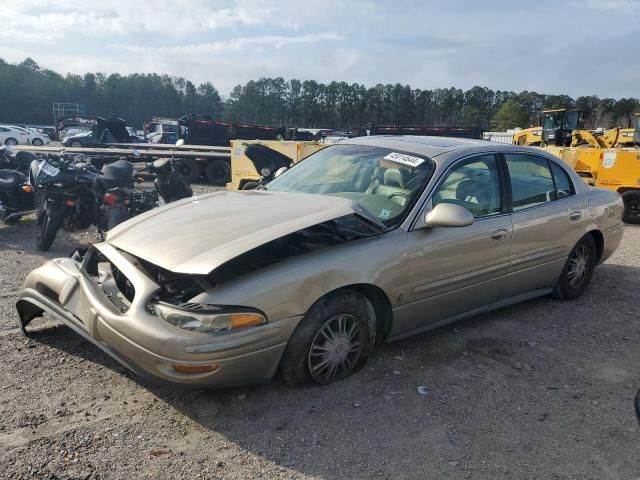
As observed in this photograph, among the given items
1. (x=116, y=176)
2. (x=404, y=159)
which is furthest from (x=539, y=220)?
(x=116, y=176)

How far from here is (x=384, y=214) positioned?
11.5ft

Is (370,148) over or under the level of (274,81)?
under

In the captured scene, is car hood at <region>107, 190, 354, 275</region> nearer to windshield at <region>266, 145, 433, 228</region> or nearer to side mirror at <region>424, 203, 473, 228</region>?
windshield at <region>266, 145, 433, 228</region>

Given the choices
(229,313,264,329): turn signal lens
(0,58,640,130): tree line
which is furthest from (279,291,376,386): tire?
(0,58,640,130): tree line

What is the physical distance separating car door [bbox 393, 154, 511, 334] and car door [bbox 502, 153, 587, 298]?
16 centimetres

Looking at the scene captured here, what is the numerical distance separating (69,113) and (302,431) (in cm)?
6523

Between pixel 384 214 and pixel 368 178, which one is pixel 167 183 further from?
pixel 384 214

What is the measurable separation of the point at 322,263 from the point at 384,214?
0.79 metres

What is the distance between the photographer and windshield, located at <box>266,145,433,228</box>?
3547 millimetres

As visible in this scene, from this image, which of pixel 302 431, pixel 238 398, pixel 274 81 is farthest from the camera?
pixel 274 81

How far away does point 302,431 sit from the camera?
2732 mm

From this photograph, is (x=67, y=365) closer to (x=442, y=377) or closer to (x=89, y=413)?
(x=89, y=413)

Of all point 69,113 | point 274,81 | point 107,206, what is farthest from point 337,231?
point 274,81

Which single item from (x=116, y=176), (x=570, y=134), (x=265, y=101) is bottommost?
(x=116, y=176)
